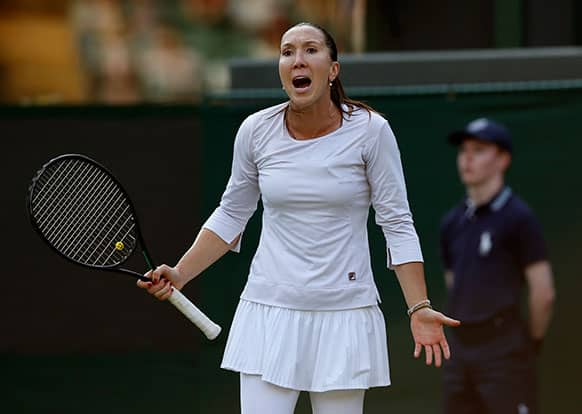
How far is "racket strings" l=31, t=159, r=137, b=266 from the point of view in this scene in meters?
4.61

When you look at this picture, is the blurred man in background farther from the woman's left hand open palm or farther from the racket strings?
the racket strings

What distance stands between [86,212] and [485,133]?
2.55 meters

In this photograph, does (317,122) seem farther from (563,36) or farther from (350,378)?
(563,36)

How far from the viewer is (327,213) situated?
4.39m

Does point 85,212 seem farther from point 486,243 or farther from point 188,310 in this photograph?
point 486,243

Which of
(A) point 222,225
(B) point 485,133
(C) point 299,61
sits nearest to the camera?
(C) point 299,61

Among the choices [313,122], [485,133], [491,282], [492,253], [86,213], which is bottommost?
[491,282]

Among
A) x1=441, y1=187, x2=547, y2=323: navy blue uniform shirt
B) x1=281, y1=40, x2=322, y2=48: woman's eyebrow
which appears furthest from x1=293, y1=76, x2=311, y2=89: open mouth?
x1=441, y1=187, x2=547, y2=323: navy blue uniform shirt

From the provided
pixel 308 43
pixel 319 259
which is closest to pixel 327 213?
pixel 319 259

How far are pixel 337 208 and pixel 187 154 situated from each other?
2593 millimetres

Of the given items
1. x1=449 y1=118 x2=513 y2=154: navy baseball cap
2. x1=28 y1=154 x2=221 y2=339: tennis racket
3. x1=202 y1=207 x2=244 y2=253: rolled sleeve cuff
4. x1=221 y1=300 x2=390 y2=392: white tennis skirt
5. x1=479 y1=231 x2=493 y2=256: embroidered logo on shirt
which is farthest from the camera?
x1=449 y1=118 x2=513 y2=154: navy baseball cap

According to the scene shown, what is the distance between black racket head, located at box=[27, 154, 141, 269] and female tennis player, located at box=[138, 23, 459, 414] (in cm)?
29

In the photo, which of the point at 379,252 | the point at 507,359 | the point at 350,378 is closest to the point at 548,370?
the point at 507,359

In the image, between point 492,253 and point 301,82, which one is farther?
point 492,253
